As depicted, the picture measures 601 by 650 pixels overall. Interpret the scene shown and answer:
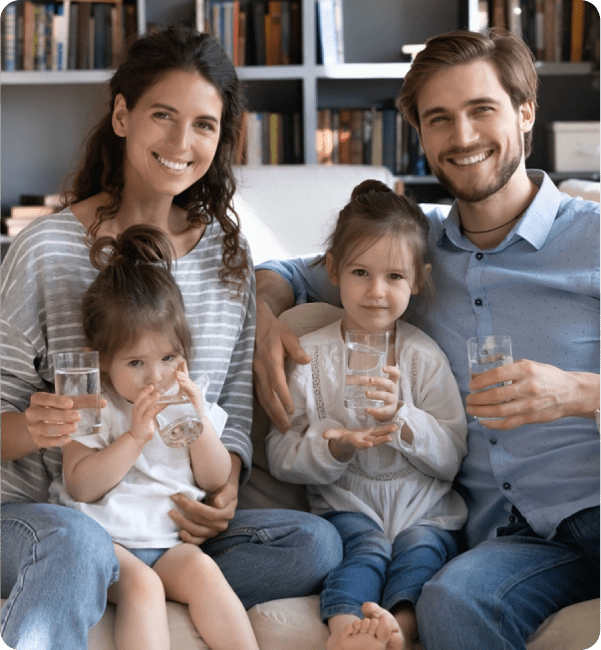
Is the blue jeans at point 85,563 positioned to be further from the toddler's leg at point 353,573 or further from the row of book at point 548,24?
the row of book at point 548,24

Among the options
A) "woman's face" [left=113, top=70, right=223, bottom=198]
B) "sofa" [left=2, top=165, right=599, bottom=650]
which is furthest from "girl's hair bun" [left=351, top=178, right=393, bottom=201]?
"woman's face" [left=113, top=70, right=223, bottom=198]

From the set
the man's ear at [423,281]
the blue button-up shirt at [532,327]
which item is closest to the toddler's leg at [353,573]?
the blue button-up shirt at [532,327]

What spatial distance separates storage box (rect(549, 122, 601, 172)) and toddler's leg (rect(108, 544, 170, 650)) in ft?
10.4

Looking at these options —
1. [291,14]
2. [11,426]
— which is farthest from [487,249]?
[291,14]

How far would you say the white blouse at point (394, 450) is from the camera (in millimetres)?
1575

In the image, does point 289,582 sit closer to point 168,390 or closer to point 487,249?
point 168,390

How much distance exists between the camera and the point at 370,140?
4.04 metres

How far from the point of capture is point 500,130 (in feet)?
5.55

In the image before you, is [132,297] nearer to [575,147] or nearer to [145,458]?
[145,458]

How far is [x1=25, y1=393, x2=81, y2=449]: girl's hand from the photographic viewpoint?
4.09 feet

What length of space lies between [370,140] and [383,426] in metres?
2.83

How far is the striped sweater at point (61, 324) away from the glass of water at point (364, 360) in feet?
1.05

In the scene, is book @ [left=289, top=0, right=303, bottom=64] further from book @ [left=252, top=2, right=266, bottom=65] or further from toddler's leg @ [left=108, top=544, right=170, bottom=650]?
toddler's leg @ [left=108, top=544, right=170, bottom=650]

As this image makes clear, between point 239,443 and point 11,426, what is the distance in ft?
1.48
